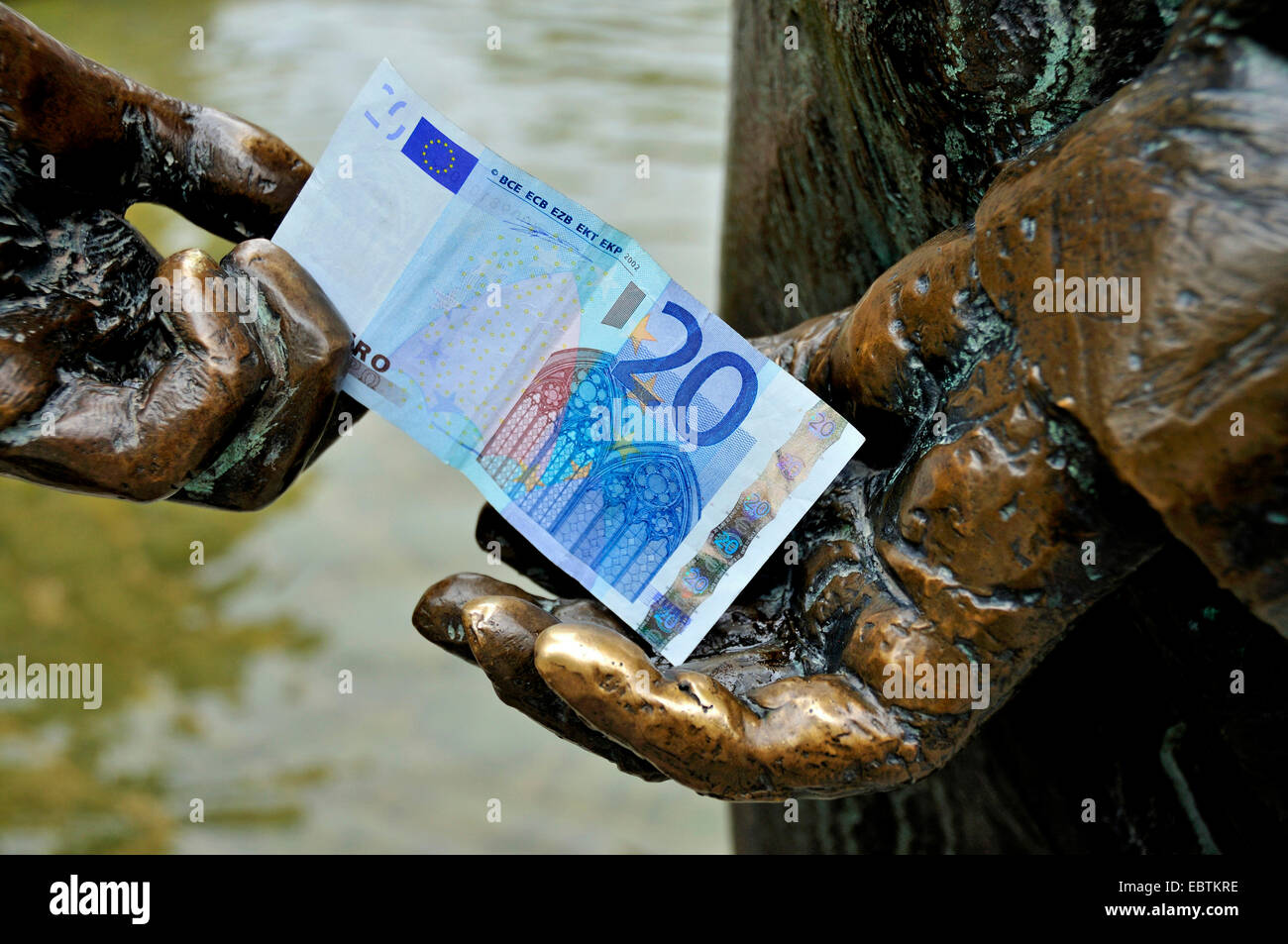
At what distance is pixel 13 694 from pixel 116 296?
216cm

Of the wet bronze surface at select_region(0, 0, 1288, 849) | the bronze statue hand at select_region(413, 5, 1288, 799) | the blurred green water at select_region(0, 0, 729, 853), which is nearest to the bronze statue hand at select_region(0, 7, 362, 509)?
the wet bronze surface at select_region(0, 0, 1288, 849)

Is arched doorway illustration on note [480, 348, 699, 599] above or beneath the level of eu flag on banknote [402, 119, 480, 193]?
beneath

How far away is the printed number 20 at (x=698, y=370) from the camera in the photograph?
1.29 metres

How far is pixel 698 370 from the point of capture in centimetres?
131

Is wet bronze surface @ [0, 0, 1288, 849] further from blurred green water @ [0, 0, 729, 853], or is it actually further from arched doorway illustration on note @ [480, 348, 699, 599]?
blurred green water @ [0, 0, 729, 853]

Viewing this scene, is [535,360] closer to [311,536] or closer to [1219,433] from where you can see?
[1219,433]

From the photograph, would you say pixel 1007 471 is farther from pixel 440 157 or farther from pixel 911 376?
pixel 440 157

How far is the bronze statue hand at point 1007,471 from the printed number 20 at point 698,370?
0.12 metres

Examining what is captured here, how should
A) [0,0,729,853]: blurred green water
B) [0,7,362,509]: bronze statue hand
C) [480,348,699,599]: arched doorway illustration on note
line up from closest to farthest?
[0,7,362,509]: bronze statue hand < [480,348,699,599]: arched doorway illustration on note < [0,0,729,853]: blurred green water

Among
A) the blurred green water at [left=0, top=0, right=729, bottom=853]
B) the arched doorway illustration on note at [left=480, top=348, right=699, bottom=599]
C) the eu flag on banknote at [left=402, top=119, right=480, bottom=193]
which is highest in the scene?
the eu flag on banknote at [left=402, top=119, right=480, bottom=193]

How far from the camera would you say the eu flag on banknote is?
136 cm

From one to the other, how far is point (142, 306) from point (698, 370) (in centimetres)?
66

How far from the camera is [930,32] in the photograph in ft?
3.75

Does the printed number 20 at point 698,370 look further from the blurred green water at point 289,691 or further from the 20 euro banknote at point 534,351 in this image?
the blurred green water at point 289,691
